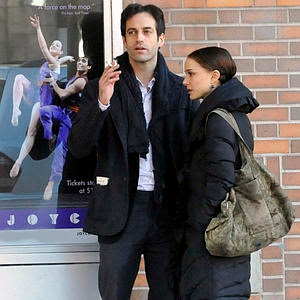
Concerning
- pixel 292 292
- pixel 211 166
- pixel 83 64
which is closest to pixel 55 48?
pixel 83 64

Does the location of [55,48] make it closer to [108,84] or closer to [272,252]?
[108,84]

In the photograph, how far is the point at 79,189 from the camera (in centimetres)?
379

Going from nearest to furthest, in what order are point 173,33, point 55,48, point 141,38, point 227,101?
point 227,101, point 141,38, point 173,33, point 55,48

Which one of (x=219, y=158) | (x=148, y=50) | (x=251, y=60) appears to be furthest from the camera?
(x=251, y=60)

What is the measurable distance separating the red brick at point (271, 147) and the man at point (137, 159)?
31.1 inches

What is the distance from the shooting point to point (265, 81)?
372 centimetres

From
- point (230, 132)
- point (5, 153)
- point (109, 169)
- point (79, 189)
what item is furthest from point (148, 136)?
point (5, 153)

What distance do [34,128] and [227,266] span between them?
165 centimetres

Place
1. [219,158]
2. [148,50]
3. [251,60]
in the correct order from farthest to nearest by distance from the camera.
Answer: [251,60], [148,50], [219,158]

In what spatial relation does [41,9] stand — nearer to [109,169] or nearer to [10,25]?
[10,25]

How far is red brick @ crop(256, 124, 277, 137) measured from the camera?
12.2 feet

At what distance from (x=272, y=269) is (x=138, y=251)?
1072 millimetres

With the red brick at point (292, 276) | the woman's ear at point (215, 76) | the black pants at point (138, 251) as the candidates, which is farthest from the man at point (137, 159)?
the red brick at point (292, 276)

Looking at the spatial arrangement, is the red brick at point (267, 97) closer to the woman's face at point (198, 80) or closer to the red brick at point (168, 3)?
the red brick at point (168, 3)
